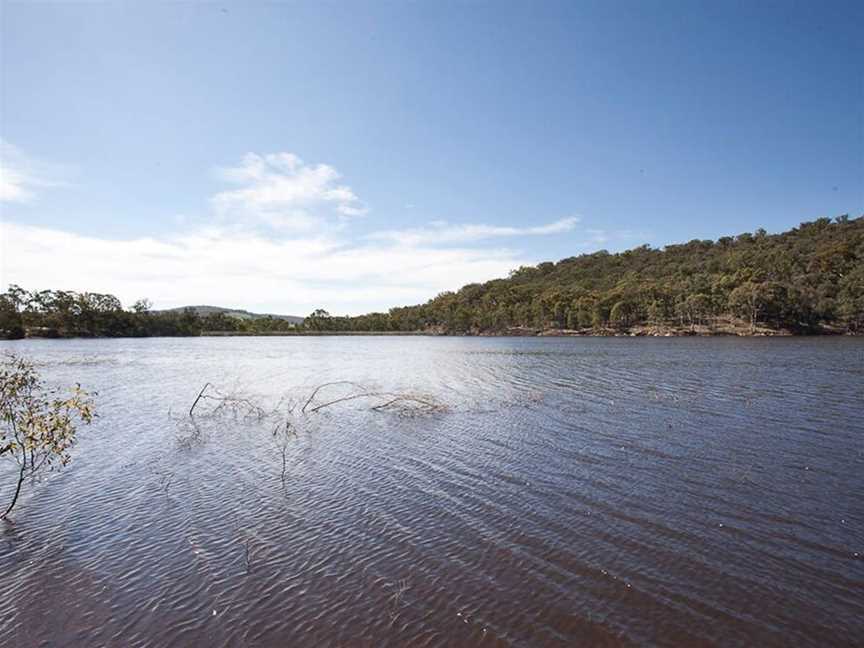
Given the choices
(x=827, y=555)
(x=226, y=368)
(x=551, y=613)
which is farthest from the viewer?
(x=226, y=368)

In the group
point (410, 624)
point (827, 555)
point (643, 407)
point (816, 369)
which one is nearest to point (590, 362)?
point (816, 369)

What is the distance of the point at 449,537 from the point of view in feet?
38.3

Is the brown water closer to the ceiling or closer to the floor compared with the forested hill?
closer to the floor

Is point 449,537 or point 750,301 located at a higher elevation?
point 750,301

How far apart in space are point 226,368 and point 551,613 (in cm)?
5999

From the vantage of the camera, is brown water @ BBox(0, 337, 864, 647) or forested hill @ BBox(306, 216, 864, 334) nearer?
brown water @ BBox(0, 337, 864, 647)

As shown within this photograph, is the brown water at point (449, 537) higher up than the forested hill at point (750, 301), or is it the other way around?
the forested hill at point (750, 301)

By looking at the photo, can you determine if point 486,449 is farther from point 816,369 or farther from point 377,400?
point 816,369

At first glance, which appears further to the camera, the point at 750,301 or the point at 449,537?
the point at 750,301

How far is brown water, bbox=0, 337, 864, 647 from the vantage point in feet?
27.3

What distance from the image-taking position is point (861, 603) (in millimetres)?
8688

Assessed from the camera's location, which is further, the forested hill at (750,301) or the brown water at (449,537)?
the forested hill at (750,301)

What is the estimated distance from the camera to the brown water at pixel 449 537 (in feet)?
27.3

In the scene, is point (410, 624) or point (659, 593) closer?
point (410, 624)
